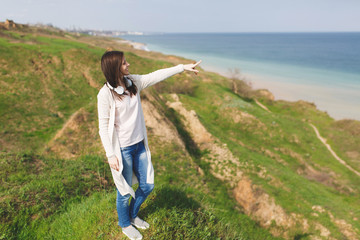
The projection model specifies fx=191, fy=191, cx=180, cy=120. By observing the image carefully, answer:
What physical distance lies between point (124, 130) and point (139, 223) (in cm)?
205

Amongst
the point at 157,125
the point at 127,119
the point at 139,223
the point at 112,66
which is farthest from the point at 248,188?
the point at 112,66

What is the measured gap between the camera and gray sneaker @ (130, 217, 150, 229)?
386cm

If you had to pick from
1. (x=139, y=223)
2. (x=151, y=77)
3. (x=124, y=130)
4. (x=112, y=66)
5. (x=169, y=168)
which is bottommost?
(x=169, y=168)

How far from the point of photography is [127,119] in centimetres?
321

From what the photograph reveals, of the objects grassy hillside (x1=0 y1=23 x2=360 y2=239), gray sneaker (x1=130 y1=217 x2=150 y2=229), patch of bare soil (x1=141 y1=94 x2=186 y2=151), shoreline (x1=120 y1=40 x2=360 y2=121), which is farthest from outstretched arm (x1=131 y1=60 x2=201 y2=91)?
shoreline (x1=120 y1=40 x2=360 y2=121)

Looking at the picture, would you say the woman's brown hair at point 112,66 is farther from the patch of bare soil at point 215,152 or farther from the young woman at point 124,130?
the patch of bare soil at point 215,152

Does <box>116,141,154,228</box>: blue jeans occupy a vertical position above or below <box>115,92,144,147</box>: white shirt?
below

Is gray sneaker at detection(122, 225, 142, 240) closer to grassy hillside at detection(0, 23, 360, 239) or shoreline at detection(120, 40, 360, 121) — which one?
grassy hillside at detection(0, 23, 360, 239)

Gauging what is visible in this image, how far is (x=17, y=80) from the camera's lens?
20.4 meters

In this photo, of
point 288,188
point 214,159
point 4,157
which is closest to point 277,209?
point 288,188

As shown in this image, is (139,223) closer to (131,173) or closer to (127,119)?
(131,173)

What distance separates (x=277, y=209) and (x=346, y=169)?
615 inches

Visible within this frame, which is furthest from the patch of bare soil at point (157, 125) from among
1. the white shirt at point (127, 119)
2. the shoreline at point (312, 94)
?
the shoreline at point (312, 94)

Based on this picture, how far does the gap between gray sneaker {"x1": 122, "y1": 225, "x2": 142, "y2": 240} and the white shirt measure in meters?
1.75
